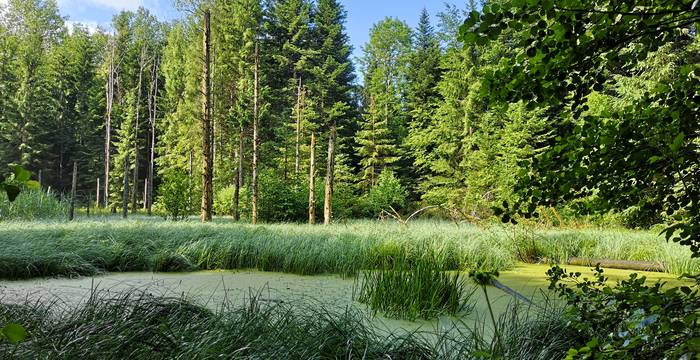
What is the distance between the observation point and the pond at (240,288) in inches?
142

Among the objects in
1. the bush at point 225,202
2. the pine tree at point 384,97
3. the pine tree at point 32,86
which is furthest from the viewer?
the pine tree at point 32,86

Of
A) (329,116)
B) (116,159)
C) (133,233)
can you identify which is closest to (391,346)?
(133,233)

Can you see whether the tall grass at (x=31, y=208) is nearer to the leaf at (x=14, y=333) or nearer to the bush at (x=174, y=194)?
the bush at (x=174, y=194)

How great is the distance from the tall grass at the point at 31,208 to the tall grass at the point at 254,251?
5.52 m

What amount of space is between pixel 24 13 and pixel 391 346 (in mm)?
32134

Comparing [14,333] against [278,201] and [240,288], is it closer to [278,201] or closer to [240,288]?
[240,288]

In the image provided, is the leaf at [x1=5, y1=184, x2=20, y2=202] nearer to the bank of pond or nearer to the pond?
the bank of pond

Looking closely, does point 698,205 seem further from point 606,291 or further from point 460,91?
point 460,91

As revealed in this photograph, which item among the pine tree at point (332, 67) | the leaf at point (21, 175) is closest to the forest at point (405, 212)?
the leaf at point (21, 175)

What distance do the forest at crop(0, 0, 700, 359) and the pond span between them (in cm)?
5

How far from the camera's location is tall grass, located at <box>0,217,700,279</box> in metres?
5.53

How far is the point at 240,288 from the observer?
453cm

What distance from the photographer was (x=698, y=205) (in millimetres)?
1132

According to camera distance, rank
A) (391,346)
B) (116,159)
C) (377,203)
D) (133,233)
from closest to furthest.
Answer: (391,346) < (133,233) < (377,203) < (116,159)
